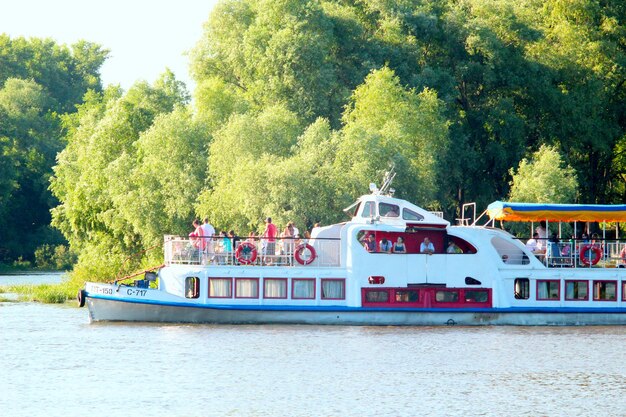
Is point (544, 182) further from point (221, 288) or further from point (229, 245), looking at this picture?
point (221, 288)

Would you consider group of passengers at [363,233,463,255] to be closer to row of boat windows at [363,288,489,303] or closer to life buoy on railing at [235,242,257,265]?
row of boat windows at [363,288,489,303]

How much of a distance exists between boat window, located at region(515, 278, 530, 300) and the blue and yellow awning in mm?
2410

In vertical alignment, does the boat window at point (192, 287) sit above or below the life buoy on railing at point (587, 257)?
below

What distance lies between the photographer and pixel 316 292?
153ft

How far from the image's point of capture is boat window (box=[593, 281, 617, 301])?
47906mm

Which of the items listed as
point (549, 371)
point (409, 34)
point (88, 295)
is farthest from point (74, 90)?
point (549, 371)

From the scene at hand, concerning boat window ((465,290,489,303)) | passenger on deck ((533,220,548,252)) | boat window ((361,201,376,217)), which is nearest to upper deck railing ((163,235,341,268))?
boat window ((361,201,376,217))

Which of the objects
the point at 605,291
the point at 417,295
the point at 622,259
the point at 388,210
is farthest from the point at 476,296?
the point at 622,259

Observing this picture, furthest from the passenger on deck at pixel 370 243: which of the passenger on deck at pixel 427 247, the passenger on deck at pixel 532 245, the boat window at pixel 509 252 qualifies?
the passenger on deck at pixel 532 245

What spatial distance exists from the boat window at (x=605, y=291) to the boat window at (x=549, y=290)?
136cm

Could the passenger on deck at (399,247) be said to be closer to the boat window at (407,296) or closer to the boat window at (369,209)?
the boat window at (369,209)

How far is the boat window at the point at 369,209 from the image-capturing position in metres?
46.9

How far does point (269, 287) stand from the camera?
46438 millimetres

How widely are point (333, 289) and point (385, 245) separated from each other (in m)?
2.30
